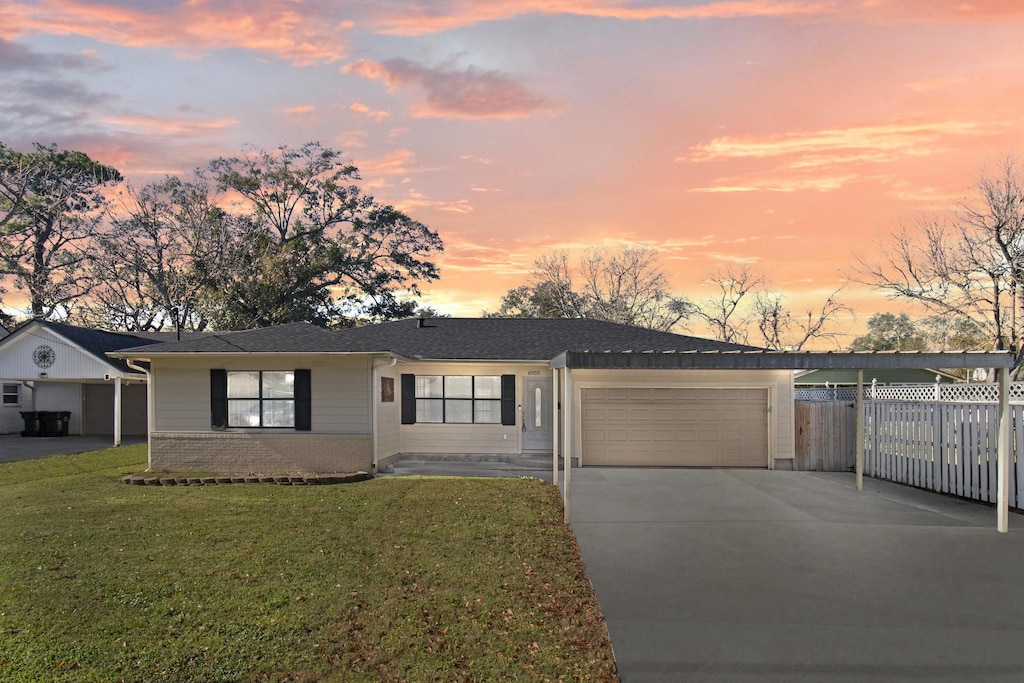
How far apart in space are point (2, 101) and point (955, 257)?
1570 inches

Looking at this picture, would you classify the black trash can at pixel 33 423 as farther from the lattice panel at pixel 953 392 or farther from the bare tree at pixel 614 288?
the lattice panel at pixel 953 392

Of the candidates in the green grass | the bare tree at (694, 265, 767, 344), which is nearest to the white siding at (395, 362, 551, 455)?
the green grass

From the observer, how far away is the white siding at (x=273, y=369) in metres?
14.5

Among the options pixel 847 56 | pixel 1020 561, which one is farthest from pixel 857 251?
pixel 1020 561

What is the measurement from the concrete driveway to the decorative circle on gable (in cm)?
1954

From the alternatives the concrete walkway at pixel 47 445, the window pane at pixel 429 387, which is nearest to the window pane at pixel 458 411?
the window pane at pixel 429 387

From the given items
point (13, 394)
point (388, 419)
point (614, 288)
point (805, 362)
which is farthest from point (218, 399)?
point (614, 288)

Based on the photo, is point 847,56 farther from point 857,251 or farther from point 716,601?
point 716,601

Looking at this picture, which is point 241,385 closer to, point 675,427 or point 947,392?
point 675,427

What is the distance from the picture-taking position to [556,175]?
21.3 metres

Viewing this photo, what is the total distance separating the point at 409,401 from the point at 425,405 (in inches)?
15.2

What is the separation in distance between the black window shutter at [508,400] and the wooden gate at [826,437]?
6.28 m

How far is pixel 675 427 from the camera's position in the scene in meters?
15.7

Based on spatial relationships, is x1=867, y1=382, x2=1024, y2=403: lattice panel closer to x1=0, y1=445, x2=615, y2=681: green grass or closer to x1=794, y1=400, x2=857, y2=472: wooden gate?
x1=794, y1=400, x2=857, y2=472: wooden gate
